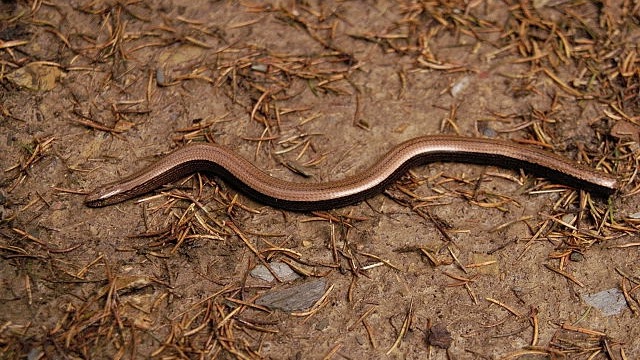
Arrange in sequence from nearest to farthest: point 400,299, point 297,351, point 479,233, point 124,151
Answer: point 297,351
point 400,299
point 479,233
point 124,151

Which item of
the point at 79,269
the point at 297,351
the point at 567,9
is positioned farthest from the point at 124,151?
the point at 567,9

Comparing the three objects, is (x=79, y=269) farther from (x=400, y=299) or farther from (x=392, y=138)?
(x=392, y=138)

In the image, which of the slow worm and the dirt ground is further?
the slow worm

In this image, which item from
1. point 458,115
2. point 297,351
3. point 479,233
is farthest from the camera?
point 458,115
